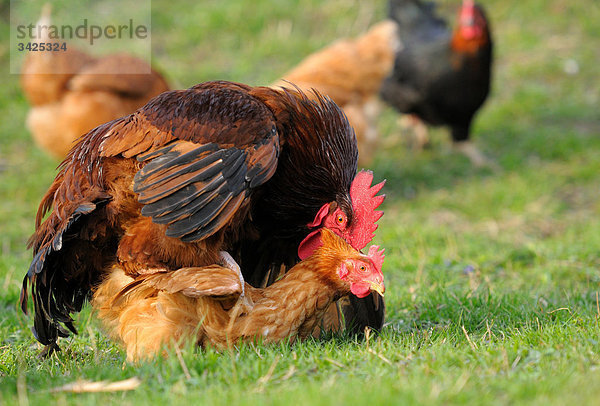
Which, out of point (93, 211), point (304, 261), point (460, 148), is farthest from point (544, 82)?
point (93, 211)

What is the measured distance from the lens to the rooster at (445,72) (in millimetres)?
9695

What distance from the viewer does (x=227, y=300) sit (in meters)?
3.79

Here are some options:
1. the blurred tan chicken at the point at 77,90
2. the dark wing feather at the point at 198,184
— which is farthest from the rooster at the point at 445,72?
the dark wing feather at the point at 198,184

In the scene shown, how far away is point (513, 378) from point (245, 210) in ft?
5.59

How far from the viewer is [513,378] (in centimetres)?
293

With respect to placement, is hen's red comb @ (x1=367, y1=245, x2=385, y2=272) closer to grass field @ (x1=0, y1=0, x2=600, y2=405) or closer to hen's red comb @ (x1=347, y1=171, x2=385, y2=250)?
hen's red comb @ (x1=347, y1=171, x2=385, y2=250)

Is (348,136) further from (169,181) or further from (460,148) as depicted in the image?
(460,148)

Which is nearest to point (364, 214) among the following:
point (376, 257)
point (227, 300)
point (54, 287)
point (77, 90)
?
point (376, 257)

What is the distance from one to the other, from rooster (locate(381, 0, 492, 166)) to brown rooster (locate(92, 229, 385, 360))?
6.42m

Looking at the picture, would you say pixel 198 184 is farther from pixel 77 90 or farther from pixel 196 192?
pixel 77 90

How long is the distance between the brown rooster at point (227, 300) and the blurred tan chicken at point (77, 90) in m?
4.96

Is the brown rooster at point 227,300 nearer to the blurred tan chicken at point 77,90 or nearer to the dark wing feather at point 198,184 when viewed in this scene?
the dark wing feather at point 198,184

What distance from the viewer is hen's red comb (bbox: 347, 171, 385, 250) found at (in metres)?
3.95

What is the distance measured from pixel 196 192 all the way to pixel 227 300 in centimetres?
66
